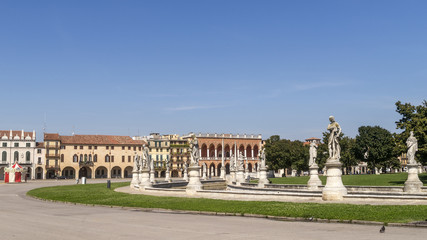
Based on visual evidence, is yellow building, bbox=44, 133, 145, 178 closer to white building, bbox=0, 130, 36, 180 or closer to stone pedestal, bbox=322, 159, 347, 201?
white building, bbox=0, 130, 36, 180

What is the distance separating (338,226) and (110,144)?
106052mm

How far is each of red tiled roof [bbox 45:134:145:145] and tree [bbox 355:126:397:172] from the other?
5885cm

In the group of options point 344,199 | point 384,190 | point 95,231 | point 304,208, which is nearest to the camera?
point 95,231

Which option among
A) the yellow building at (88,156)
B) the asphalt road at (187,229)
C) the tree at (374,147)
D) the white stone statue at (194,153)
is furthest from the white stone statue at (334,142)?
the yellow building at (88,156)

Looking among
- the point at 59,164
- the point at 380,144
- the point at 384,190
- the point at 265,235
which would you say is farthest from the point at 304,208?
the point at 59,164

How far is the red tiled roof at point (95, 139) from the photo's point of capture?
11088cm

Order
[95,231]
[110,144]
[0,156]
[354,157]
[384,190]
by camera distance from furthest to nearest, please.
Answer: [110,144]
[0,156]
[354,157]
[384,190]
[95,231]

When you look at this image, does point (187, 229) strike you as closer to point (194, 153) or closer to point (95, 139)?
point (194, 153)

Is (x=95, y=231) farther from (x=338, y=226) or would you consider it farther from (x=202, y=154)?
(x=202, y=154)

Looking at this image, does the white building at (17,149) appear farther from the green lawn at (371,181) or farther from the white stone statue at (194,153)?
the white stone statue at (194,153)

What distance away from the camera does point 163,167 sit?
389 ft

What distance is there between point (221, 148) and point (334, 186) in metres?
102

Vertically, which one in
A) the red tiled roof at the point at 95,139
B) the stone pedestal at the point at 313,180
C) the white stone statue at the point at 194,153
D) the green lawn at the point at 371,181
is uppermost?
the red tiled roof at the point at 95,139

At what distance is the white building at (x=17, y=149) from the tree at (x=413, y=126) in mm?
87028
